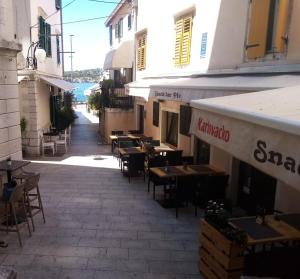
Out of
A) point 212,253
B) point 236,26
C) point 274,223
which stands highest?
point 236,26

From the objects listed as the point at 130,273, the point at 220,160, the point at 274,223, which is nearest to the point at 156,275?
the point at 130,273

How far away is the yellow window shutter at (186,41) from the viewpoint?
11.1 m

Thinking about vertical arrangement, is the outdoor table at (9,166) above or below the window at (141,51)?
below

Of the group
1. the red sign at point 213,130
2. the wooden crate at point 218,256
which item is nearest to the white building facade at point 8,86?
the red sign at point 213,130

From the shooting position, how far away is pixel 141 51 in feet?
55.9

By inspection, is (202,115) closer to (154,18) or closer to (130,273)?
(130,273)

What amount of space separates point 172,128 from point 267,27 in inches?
268

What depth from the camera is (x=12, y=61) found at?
823 centimetres

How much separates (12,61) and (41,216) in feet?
12.9

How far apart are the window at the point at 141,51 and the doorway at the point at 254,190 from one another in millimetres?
9652

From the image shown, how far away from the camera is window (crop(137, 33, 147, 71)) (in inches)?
646

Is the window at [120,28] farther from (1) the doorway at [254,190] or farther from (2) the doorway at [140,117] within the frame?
(1) the doorway at [254,190]

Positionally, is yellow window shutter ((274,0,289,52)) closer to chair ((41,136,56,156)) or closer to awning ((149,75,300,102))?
awning ((149,75,300,102))

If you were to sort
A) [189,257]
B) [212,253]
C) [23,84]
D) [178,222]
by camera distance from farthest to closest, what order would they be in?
[23,84] < [178,222] < [189,257] < [212,253]
